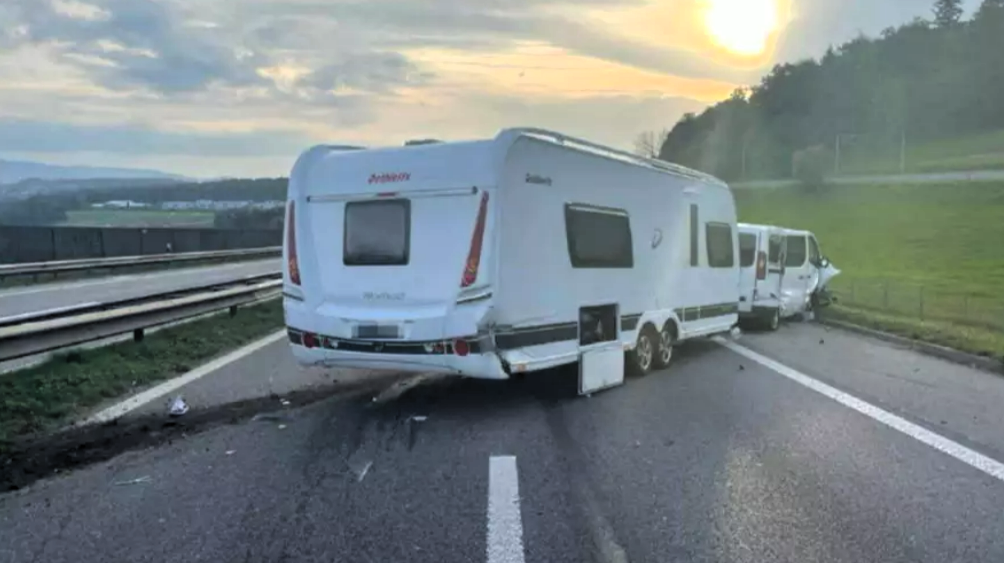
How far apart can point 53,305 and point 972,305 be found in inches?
942

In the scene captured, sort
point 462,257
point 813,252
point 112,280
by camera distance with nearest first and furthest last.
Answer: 1. point 462,257
2. point 813,252
3. point 112,280

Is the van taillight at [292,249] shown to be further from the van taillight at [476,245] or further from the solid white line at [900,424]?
the solid white line at [900,424]

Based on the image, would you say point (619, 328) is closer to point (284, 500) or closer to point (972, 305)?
point (284, 500)

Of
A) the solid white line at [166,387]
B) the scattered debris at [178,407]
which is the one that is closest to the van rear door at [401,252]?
the scattered debris at [178,407]

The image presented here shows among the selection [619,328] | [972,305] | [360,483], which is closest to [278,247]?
[972,305]

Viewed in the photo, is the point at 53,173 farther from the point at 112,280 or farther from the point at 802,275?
the point at 802,275

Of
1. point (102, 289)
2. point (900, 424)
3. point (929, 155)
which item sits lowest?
point (102, 289)

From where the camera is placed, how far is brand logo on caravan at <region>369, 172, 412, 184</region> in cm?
979

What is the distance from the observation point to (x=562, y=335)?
34.0 feet

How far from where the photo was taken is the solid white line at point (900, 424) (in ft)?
25.3

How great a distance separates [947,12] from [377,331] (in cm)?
15973

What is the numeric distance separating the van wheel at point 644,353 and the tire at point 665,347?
0.09m

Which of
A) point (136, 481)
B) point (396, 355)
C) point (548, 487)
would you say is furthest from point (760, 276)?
point (136, 481)

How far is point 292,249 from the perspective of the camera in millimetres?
10328
